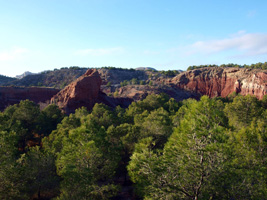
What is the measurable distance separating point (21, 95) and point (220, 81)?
336 feet

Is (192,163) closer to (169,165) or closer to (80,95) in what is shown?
(169,165)

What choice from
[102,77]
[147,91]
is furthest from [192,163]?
[102,77]

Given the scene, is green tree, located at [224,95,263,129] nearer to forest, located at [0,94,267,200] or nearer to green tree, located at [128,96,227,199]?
forest, located at [0,94,267,200]

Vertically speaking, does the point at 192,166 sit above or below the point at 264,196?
above

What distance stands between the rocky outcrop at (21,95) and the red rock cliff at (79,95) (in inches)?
443

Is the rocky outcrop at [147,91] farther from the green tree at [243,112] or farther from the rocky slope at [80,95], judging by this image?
the green tree at [243,112]

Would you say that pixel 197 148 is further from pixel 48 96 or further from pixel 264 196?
pixel 48 96

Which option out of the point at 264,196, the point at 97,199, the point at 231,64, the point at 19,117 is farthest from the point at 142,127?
the point at 231,64

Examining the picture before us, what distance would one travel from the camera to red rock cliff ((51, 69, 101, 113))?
72.4 m

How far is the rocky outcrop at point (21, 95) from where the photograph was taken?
7650cm

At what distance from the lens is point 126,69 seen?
5920 inches

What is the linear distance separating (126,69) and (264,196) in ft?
463

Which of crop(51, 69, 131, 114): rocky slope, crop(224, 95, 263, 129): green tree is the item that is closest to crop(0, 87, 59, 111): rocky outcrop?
crop(51, 69, 131, 114): rocky slope

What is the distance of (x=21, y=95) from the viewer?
8112cm
